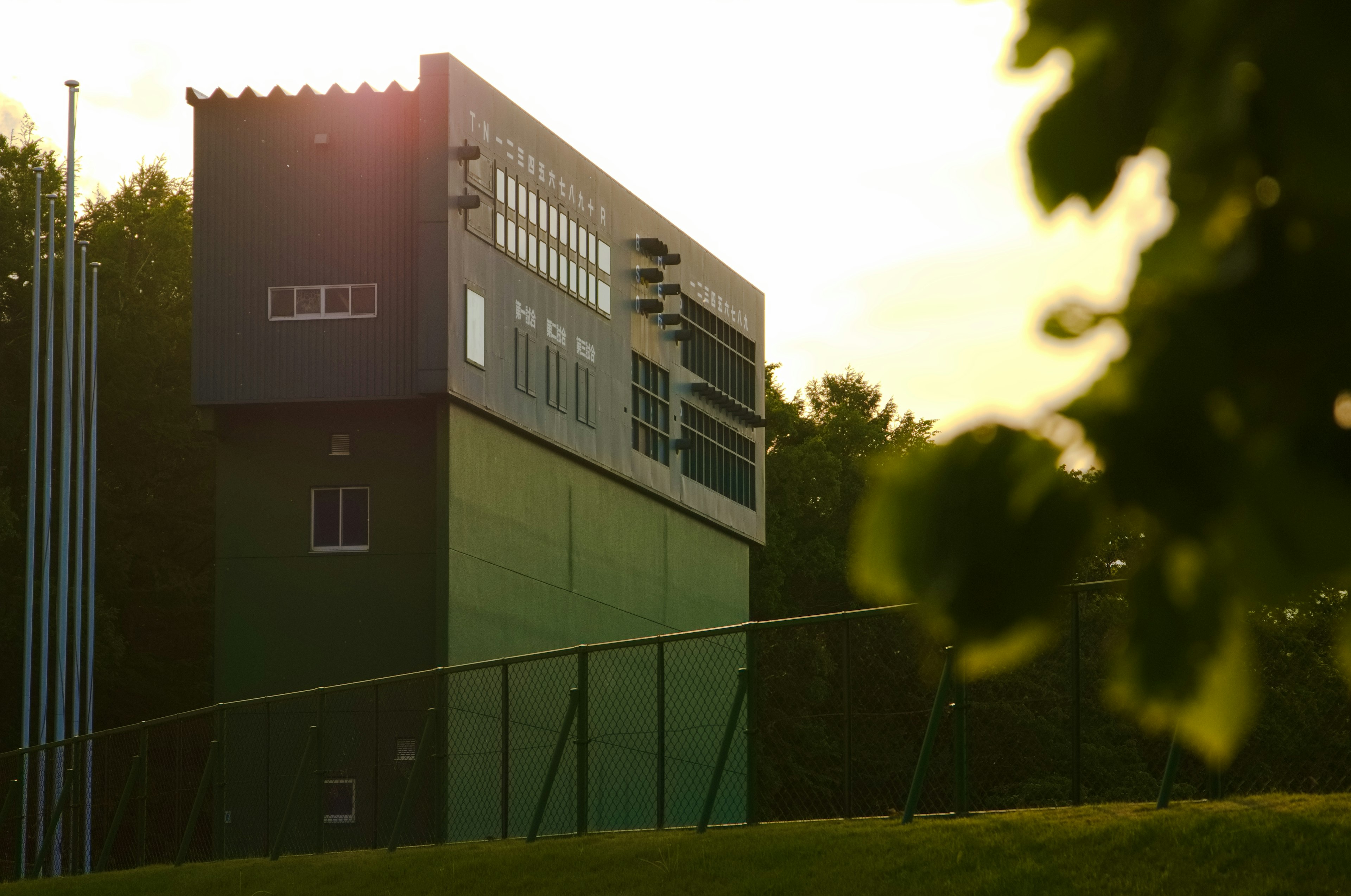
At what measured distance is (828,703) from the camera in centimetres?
1606

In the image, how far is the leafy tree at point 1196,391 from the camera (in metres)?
1.11

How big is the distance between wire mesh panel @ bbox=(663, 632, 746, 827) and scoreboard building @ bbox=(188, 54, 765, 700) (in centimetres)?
851

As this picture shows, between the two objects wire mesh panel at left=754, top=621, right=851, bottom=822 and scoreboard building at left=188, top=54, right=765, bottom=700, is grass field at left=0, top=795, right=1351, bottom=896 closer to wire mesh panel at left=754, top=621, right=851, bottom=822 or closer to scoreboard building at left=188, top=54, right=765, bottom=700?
wire mesh panel at left=754, top=621, right=851, bottom=822

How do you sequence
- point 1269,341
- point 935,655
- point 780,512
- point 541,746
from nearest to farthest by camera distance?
point 1269,341 → point 935,655 → point 541,746 → point 780,512

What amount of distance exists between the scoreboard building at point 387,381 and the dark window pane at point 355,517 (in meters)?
0.03

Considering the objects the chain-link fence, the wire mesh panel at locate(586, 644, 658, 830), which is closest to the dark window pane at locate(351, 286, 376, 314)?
the chain-link fence

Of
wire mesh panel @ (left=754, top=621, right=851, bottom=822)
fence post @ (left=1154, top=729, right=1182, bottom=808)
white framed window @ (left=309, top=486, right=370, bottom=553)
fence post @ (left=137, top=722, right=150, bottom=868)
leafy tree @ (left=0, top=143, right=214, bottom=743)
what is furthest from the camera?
leafy tree @ (left=0, top=143, right=214, bottom=743)

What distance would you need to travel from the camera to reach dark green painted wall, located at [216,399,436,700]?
27.2m

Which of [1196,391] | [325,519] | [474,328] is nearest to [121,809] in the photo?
[325,519]

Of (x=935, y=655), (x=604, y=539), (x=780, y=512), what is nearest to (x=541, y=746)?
(x=604, y=539)

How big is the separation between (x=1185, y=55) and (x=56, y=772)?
32.6 metres

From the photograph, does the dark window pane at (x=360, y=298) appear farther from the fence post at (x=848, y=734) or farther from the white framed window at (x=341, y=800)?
the fence post at (x=848, y=734)

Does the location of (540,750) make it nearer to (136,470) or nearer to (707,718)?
(707,718)

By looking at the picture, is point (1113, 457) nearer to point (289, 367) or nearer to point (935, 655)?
point (935, 655)
